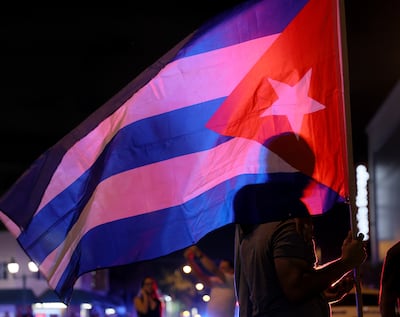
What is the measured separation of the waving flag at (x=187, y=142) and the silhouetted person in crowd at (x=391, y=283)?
114 cm

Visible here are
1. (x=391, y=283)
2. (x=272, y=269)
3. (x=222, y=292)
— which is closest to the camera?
(x=272, y=269)

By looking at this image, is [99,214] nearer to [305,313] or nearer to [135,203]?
[135,203]

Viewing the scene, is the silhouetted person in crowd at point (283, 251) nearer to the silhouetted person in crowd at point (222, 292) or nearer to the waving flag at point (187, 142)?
the waving flag at point (187, 142)

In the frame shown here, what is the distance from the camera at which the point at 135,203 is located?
16.4ft

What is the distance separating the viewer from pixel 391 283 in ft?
17.9

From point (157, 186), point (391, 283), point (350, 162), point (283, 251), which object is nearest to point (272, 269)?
point (283, 251)

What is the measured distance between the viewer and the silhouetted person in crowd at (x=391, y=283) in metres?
5.42

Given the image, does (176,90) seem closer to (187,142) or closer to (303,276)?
(187,142)

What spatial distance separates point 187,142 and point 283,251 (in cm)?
107

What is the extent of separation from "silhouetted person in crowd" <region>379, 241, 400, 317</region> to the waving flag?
114 cm

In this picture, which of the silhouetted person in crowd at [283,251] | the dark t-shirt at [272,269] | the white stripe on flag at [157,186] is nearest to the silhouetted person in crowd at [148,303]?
A: the white stripe on flag at [157,186]

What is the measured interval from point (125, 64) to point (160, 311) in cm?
549

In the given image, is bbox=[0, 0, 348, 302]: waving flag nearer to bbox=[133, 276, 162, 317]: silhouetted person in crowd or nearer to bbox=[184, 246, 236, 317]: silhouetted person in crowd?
bbox=[184, 246, 236, 317]: silhouetted person in crowd

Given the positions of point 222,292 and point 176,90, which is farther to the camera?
point 222,292
